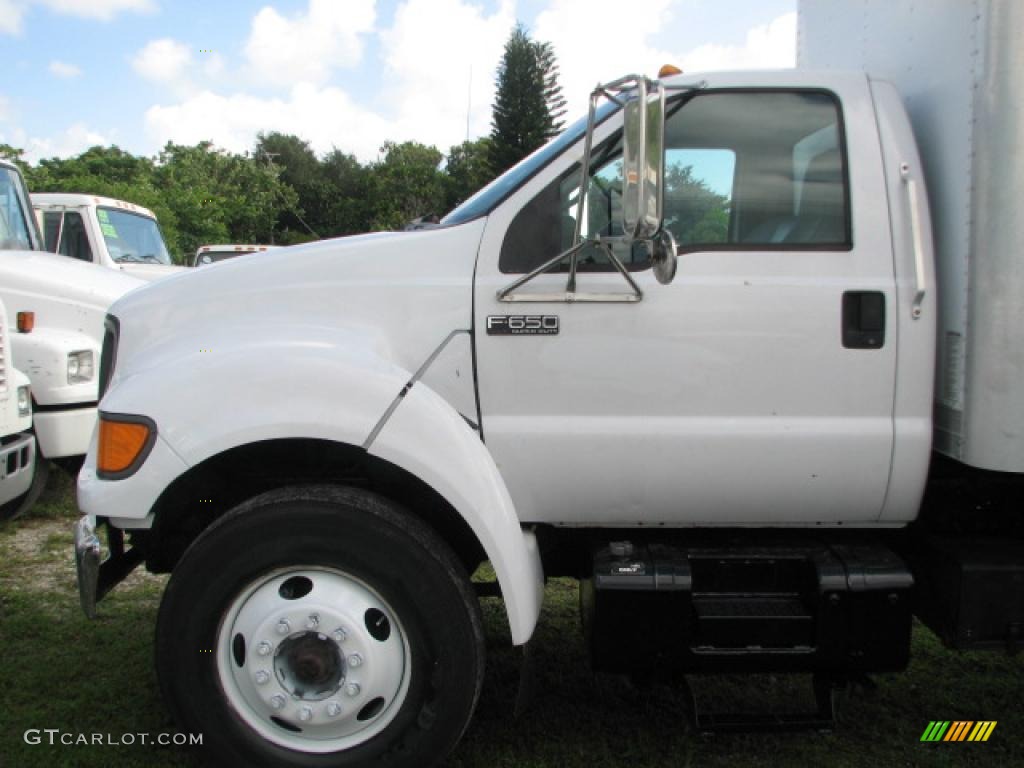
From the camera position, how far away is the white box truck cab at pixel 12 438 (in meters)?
4.88

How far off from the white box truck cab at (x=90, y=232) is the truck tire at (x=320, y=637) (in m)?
7.37

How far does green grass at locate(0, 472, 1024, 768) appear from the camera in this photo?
304cm

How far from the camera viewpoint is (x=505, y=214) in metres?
2.79

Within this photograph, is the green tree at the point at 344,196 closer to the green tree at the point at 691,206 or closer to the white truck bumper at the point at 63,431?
the white truck bumper at the point at 63,431

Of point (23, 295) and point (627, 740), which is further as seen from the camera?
point (23, 295)

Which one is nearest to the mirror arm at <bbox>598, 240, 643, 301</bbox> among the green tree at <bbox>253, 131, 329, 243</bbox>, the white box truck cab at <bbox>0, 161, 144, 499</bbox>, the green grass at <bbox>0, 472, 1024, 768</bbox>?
the green grass at <bbox>0, 472, 1024, 768</bbox>

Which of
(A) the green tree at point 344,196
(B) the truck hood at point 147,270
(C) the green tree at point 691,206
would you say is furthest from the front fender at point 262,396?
(A) the green tree at point 344,196

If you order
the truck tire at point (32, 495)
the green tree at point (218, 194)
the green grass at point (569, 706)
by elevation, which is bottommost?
the green grass at point (569, 706)

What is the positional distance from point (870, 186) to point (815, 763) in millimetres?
1959

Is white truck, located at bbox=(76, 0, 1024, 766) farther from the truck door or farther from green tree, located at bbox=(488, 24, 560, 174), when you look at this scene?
green tree, located at bbox=(488, 24, 560, 174)

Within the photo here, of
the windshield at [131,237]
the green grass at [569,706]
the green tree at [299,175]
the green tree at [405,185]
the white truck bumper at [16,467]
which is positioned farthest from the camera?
the green tree at [299,175]

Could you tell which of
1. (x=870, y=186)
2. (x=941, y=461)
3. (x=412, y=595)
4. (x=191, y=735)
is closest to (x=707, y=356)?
(x=870, y=186)

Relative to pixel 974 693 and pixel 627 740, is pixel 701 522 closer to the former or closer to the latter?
pixel 627 740

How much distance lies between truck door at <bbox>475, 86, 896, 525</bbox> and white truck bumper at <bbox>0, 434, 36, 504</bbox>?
347 cm
